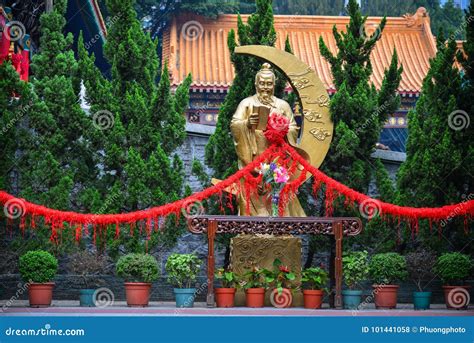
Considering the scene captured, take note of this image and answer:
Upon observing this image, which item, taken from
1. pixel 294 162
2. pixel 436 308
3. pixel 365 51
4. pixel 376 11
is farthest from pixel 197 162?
pixel 376 11

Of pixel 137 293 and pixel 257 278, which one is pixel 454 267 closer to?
pixel 257 278

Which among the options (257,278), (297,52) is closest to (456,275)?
(257,278)

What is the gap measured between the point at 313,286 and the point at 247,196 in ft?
5.54

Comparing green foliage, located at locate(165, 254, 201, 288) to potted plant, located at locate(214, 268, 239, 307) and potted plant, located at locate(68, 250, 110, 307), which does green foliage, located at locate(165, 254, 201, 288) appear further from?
potted plant, located at locate(68, 250, 110, 307)

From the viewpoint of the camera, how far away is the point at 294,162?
15.0 m

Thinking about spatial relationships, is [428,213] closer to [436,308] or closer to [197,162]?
[436,308]

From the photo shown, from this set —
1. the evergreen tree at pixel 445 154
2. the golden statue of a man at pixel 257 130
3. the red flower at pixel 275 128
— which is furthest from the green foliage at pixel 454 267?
the red flower at pixel 275 128

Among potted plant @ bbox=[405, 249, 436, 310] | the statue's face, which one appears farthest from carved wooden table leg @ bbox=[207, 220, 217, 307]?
potted plant @ bbox=[405, 249, 436, 310]

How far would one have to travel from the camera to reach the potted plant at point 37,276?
14039 mm

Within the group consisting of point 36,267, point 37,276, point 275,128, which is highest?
point 275,128

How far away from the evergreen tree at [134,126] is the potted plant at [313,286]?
2498 millimetres

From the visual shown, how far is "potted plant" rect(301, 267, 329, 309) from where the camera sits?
1409cm

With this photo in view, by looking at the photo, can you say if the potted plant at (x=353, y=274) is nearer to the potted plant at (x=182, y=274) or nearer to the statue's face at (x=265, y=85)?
the potted plant at (x=182, y=274)

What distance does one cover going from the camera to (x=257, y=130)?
15.5 m
